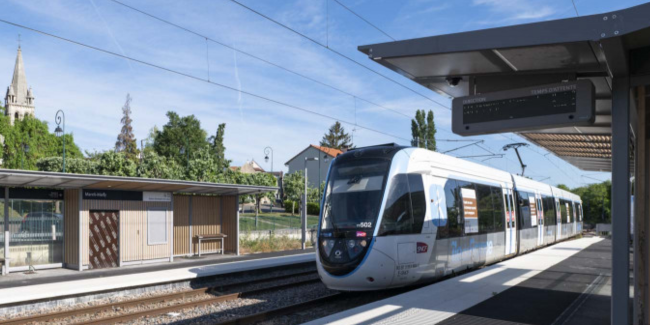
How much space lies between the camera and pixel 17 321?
992 cm

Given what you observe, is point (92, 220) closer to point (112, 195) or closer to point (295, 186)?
point (112, 195)

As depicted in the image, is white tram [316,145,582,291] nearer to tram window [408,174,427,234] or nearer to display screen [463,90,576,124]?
tram window [408,174,427,234]

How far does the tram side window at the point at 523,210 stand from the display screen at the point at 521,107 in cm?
1217

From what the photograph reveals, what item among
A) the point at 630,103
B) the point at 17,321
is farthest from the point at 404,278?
the point at 17,321

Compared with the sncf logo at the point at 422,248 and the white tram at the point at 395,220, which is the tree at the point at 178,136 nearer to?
the white tram at the point at 395,220

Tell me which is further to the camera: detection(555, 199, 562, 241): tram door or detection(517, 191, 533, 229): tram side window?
detection(555, 199, 562, 241): tram door

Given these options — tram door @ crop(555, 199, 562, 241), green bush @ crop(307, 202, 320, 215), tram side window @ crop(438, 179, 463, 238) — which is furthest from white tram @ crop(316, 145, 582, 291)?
green bush @ crop(307, 202, 320, 215)

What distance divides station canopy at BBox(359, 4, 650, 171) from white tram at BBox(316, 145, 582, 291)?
10.9ft

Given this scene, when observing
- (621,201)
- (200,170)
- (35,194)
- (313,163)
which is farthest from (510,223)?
(313,163)

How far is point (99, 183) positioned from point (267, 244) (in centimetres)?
1075

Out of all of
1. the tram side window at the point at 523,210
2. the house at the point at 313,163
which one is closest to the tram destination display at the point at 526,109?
the tram side window at the point at 523,210

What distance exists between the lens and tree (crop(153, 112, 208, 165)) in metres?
79.7

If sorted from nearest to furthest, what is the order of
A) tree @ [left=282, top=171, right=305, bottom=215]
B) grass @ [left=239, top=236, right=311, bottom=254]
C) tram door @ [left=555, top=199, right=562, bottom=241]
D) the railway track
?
the railway track → tram door @ [left=555, top=199, right=562, bottom=241] → grass @ [left=239, top=236, right=311, bottom=254] → tree @ [left=282, top=171, right=305, bottom=215]

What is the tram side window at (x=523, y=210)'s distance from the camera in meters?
18.4
